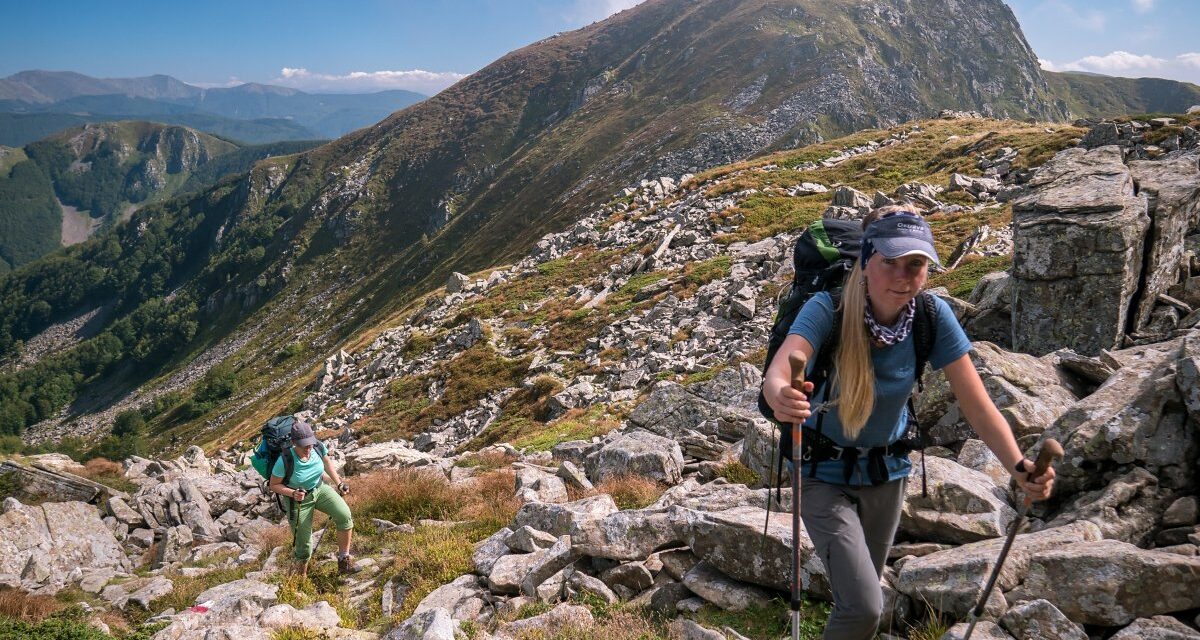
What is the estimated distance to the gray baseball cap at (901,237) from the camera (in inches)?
131

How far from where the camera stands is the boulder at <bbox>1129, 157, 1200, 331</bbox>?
969 cm

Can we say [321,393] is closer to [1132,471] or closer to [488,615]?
[488,615]

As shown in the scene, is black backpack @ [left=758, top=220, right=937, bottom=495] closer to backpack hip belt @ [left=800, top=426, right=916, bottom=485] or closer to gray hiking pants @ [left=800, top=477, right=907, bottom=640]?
backpack hip belt @ [left=800, top=426, right=916, bottom=485]

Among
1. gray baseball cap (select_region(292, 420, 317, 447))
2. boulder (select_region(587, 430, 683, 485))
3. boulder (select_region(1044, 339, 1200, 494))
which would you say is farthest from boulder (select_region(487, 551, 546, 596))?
boulder (select_region(1044, 339, 1200, 494))

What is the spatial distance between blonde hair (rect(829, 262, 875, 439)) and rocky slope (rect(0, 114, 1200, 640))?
1.88 metres

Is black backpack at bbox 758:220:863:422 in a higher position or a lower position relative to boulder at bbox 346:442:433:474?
higher

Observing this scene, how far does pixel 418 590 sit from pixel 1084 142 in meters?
41.4

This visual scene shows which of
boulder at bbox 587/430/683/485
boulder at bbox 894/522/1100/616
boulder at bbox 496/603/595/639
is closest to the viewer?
boulder at bbox 894/522/1100/616

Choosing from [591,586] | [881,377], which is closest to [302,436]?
[591,586]

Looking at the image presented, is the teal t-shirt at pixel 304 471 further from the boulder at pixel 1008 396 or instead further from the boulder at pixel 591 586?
the boulder at pixel 1008 396

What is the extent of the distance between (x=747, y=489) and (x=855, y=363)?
504 centimetres

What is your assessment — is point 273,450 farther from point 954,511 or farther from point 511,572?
point 954,511

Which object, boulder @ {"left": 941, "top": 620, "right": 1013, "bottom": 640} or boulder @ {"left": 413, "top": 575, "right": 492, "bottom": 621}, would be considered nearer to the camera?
boulder @ {"left": 941, "top": 620, "right": 1013, "bottom": 640}

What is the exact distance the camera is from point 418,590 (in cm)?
777
